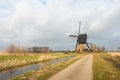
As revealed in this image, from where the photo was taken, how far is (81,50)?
109 m

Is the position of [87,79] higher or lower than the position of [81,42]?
lower

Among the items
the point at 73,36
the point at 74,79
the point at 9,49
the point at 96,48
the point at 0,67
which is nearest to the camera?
the point at 74,79

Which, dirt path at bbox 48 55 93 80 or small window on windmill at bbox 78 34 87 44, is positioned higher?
small window on windmill at bbox 78 34 87 44

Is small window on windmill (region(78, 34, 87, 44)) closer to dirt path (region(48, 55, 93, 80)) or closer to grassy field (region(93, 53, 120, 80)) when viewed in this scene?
grassy field (region(93, 53, 120, 80))

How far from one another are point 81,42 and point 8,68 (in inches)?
3014

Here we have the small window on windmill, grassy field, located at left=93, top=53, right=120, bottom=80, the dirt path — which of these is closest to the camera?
the dirt path

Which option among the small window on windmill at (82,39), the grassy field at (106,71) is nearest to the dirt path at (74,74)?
the grassy field at (106,71)

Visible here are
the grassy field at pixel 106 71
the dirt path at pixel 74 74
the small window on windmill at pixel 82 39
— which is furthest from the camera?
the small window on windmill at pixel 82 39

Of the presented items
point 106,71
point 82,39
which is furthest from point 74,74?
point 82,39

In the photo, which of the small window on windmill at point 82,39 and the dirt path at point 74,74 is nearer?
the dirt path at point 74,74

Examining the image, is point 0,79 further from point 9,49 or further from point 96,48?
point 96,48

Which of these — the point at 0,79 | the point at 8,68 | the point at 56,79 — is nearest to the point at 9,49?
the point at 8,68

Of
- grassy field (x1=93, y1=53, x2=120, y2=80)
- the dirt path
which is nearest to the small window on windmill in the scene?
grassy field (x1=93, y1=53, x2=120, y2=80)

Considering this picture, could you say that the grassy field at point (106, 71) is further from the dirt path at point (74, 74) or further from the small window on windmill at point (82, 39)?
the small window on windmill at point (82, 39)
